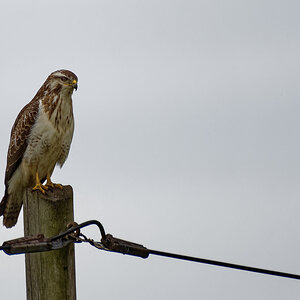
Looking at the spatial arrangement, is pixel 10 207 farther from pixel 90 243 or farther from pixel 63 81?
pixel 90 243

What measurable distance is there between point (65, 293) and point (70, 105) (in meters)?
3.57

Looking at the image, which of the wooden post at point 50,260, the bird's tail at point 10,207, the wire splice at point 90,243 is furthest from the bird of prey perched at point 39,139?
the wire splice at point 90,243

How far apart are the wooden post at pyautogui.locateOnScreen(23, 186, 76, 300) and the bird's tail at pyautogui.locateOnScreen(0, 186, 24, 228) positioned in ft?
8.98

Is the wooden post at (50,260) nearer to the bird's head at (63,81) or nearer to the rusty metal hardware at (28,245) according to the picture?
the rusty metal hardware at (28,245)

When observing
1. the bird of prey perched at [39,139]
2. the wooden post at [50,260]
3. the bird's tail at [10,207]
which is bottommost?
the wooden post at [50,260]

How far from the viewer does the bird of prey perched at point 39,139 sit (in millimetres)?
8016

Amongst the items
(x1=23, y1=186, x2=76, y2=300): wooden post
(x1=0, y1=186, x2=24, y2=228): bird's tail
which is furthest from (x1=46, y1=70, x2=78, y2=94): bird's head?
(x1=23, y1=186, x2=76, y2=300): wooden post

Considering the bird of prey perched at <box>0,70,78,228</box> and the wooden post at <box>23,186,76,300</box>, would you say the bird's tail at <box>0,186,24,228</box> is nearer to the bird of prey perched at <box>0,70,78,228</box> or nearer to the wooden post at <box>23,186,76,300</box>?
the bird of prey perched at <box>0,70,78,228</box>

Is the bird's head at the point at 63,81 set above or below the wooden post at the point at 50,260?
above

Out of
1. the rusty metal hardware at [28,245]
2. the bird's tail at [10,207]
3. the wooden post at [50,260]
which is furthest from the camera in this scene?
the bird's tail at [10,207]

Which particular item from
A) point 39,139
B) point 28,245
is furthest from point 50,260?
point 39,139

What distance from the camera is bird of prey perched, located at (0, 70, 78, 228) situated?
316 inches

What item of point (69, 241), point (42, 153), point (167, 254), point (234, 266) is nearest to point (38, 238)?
point (69, 241)

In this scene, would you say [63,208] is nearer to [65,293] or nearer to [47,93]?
[65,293]
